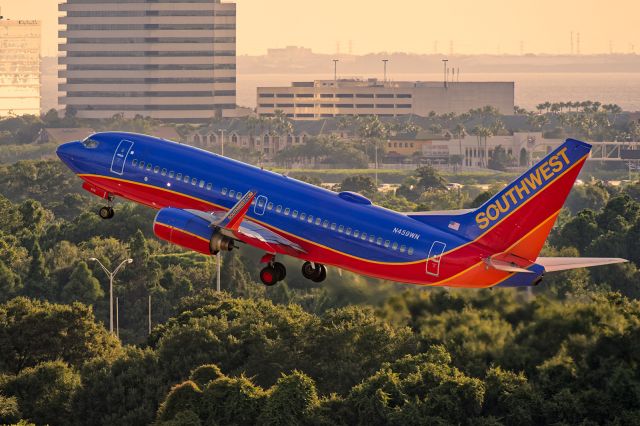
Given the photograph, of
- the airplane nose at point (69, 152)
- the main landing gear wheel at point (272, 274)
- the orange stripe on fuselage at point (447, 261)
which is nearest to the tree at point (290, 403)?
the main landing gear wheel at point (272, 274)

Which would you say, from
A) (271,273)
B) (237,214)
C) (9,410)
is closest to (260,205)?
(237,214)

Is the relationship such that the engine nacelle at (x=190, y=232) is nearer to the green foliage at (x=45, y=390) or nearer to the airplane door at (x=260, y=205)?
the airplane door at (x=260, y=205)

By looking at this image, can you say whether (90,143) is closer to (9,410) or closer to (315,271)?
(315,271)

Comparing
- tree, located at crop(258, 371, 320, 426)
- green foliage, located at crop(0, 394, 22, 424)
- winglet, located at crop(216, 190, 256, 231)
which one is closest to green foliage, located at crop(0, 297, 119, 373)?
green foliage, located at crop(0, 394, 22, 424)

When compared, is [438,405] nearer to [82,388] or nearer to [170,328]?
[82,388]

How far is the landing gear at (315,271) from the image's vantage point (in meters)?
103

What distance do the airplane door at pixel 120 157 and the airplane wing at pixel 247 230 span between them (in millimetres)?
8038

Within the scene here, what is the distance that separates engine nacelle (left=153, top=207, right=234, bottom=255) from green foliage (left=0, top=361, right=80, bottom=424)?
4098 centimetres

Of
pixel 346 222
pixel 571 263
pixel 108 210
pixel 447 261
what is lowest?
pixel 447 261

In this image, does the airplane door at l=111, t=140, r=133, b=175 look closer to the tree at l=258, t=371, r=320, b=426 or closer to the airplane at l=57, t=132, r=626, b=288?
the airplane at l=57, t=132, r=626, b=288

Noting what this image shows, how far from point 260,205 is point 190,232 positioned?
4158 millimetres

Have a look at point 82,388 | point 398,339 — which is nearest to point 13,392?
point 82,388

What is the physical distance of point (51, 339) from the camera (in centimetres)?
15775

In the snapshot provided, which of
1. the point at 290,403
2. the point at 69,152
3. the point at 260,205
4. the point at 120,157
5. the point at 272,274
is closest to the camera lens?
the point at 260,205
